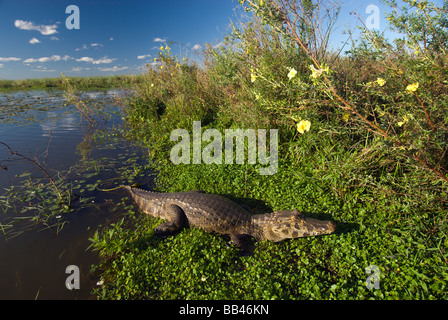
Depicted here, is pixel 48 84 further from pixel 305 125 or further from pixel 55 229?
pixel 305 125

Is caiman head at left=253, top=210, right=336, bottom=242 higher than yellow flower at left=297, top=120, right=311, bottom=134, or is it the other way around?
yellow flower at left=297, top=120, right=311, bottom=134

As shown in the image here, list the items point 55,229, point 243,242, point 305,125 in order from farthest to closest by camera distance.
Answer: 1. point 55,229
2. point 243,242
3. point 305,125

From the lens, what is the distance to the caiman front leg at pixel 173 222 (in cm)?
370

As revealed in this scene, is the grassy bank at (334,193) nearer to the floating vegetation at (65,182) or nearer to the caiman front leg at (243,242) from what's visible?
the caiman front leg at (243,242)

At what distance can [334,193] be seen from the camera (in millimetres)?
3682

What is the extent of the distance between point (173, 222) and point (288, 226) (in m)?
1.87

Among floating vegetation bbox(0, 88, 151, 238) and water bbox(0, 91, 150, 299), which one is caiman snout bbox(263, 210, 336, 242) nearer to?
water bbox(0, 91, 150, 299)

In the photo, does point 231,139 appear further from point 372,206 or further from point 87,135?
point 87,135

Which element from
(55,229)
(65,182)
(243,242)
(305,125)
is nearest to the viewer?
(305,125)

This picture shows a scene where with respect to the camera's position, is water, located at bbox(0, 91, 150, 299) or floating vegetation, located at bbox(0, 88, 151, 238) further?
floating vegetation, located at bbox(0, 88, 151, 238)

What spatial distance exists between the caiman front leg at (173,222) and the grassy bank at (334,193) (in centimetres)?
17

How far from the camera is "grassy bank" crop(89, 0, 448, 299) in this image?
8.35ft

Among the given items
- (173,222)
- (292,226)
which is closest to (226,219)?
(173,222)

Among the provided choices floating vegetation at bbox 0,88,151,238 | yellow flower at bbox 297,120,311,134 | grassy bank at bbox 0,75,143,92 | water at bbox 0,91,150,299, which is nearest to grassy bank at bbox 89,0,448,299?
yellow flower at bbox 297,120,311,134
